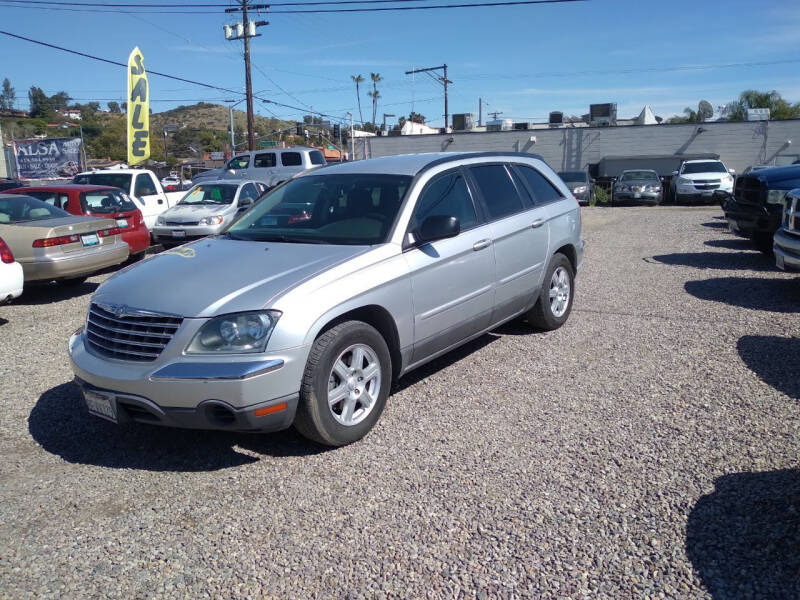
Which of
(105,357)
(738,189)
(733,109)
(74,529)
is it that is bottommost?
(74,529)

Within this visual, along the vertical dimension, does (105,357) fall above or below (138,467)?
above

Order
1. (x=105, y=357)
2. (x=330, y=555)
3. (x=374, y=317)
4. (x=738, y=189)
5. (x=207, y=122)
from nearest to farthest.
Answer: (x=330, y=555) → (x=105, y=357) → (x=374, y=317) → (x=738, y=189) → (x=207, y=122)

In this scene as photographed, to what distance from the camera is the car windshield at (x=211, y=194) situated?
573 inches

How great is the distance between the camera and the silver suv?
364 cm

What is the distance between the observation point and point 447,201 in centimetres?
514

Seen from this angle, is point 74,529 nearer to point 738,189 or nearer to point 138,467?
point 138,467

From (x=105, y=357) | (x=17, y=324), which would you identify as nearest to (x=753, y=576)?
(x=105, y=357)

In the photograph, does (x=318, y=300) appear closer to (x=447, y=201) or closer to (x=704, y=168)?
(x=447, y=201)

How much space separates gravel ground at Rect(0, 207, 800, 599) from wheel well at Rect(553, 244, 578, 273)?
118cm

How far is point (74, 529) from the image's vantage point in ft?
10.9

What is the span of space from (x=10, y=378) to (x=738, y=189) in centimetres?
1023

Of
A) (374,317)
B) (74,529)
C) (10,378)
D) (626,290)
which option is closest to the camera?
(74,529)

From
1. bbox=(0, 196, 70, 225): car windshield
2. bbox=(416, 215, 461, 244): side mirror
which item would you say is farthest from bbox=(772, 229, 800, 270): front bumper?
bbox=(0, 196, 70, 225): car windshield

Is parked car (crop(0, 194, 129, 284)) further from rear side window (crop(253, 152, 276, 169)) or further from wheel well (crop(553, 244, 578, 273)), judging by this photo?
rear side window (crop(253, 152, 276, 169))
